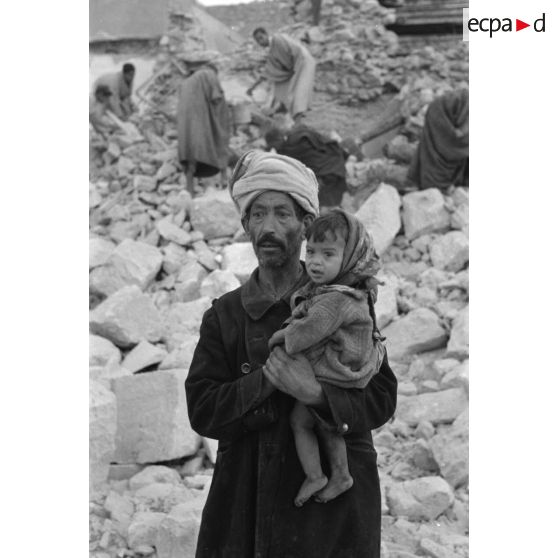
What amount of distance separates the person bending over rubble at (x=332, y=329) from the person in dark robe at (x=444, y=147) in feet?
30.9

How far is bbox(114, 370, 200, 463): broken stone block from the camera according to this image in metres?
6.33

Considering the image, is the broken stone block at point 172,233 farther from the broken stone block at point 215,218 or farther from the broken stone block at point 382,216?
the broken stone block at point 382,216

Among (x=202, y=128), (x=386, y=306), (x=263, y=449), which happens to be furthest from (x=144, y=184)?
(x=263, y=449)

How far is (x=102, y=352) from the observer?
7.73 m

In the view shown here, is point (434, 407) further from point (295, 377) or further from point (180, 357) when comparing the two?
point (295, 377)

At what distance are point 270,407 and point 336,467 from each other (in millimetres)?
230

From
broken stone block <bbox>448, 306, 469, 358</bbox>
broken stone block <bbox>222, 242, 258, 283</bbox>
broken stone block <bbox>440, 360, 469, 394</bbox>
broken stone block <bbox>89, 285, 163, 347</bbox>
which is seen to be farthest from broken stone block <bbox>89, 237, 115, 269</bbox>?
broken stone block <bbox>440, 360, 469, 394</bbox>

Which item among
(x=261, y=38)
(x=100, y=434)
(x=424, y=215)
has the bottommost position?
(x=100, y=434)

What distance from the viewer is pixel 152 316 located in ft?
27.0

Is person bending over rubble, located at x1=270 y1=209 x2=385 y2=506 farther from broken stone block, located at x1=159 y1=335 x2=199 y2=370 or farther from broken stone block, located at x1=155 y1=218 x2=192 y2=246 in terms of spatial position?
broken stone block, located at x1=155 y1=218 x2=192 y2=246

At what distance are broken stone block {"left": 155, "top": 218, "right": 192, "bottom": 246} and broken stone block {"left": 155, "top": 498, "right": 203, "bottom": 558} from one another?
243 inches

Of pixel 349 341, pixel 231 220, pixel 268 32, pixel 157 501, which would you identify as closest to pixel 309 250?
pixel 349 341

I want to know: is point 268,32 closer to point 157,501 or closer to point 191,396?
point 157,501

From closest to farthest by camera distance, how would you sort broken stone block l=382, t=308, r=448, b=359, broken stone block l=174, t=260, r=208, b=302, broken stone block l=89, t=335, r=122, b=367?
broken stone block l=89, t=335, r=122, b=367, broken stone block l=382, t=308, r=448, b=359, broken stone block l=174, t=260, r=208, b=302
